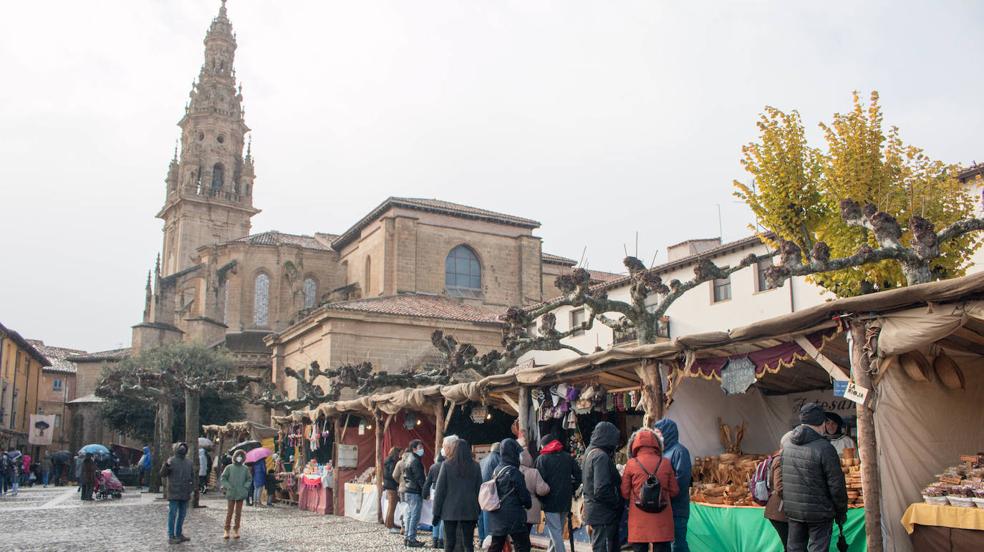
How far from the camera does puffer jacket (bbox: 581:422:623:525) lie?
290 inches

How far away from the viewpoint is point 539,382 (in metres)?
11.4

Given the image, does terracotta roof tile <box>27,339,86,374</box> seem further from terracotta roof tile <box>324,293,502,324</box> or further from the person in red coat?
the person in red coat

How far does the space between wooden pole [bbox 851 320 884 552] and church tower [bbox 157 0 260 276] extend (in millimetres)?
58642

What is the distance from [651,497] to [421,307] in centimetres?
2925

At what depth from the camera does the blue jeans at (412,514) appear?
12.4 metres

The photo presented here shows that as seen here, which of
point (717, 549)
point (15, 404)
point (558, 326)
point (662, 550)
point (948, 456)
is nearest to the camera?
point (662, 550)

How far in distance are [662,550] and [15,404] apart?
46885mm

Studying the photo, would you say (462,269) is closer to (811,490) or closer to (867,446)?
(867,446)

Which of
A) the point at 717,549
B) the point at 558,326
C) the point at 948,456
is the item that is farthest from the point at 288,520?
the point at 558,326

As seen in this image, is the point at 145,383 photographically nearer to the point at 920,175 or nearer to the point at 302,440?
the point at 302,440

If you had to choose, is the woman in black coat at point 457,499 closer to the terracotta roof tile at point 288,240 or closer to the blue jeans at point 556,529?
the blue jeans at point 556,529

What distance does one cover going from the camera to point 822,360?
302 inches

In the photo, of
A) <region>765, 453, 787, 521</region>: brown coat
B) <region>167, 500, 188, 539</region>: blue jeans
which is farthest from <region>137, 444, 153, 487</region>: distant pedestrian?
<region>765, 453, 787, 521</region>: brown coat

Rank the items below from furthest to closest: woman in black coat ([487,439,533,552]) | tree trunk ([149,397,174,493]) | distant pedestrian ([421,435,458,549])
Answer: tree trunk ([149,397,174,493])
distant pedestrian ([421,435,458,549])
woman in black coat ([487,439,533,552])
